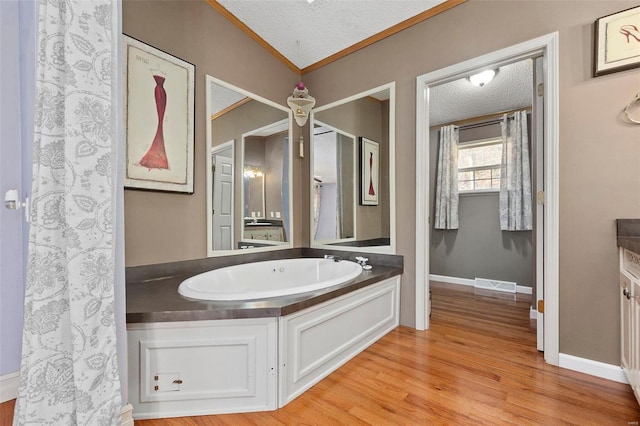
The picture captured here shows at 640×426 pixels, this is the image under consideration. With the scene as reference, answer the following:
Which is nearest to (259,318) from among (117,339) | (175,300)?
(175,300)

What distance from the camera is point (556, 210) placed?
1.83 metres

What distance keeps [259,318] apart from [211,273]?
0.83 meters

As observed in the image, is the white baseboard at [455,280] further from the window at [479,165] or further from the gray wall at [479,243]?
the window at [479,165]

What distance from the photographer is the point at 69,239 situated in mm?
1015

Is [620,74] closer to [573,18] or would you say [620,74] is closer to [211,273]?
[573,18]

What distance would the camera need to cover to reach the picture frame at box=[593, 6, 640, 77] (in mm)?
1609

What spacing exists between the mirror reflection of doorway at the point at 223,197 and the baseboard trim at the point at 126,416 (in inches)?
50.0

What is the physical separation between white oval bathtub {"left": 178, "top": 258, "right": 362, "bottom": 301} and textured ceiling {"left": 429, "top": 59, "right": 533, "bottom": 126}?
2453 mm

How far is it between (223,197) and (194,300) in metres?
1.15

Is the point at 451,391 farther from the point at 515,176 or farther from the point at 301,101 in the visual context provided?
the point at 515,176

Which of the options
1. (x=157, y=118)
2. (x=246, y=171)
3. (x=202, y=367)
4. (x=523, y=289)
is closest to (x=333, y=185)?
(x=246, y=171)

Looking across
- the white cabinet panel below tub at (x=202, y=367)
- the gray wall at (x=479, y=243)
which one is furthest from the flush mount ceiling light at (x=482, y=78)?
the white cabinet panel below tub at (x=202, y=367)

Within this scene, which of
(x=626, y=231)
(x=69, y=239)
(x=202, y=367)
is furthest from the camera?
(x=626, y=231)

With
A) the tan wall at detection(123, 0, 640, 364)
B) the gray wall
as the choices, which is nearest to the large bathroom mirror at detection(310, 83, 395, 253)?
the tan wall at detection(123, 0, 640, 364)
